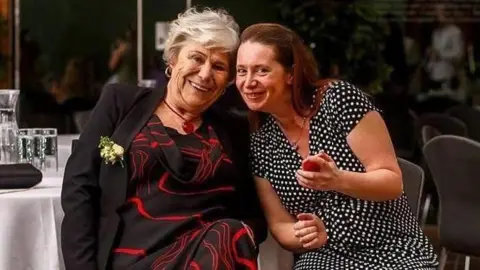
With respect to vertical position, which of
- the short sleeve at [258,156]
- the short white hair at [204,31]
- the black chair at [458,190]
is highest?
the short white hair at [204,31]

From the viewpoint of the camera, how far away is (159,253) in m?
2.79

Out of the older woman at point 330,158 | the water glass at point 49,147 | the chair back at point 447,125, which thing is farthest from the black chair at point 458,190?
the chair back at point 447,125

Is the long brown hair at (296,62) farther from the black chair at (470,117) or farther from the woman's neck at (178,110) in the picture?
the black chair at (470,117)

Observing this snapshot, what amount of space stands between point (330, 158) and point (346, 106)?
169 millimetres

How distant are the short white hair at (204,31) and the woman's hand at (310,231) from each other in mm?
561

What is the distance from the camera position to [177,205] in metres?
2.84

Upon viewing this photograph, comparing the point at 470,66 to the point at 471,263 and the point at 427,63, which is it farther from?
the point at 471,263

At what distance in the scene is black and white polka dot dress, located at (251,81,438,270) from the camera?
283cm

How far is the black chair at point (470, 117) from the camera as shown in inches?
282

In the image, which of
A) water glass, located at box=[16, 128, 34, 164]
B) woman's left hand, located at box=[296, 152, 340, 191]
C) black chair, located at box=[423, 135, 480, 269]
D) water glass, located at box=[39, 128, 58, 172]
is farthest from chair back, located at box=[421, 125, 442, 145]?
woman's left hand, located at box=[296, 152, 340, 191]

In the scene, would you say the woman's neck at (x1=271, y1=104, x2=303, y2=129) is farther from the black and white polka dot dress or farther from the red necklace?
the red necklace

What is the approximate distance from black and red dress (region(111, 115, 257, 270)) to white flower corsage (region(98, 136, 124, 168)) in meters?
0.04

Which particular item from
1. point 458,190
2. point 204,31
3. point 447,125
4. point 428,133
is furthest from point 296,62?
point 447,125

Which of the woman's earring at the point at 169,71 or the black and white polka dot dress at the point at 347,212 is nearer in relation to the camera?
the black and white polka dot dress at the point at 347,212
